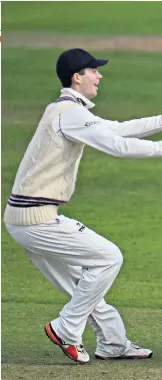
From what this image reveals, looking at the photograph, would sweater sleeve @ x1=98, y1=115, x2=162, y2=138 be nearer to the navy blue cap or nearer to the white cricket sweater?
the white cricket sweater

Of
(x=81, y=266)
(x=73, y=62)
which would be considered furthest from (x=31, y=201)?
(x=73, y=62)

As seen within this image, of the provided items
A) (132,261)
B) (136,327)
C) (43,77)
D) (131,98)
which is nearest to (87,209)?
(132,261)

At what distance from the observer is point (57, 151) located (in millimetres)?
8297

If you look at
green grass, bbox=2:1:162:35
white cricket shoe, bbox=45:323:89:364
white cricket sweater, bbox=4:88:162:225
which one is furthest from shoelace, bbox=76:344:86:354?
green grass, bbox=2:1:162:35

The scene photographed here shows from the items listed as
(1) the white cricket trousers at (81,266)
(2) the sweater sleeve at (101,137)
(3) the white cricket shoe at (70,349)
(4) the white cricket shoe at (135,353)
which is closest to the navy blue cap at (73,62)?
(2) the sweater sleeve at (101,137)

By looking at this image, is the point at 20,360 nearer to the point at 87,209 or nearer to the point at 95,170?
the point at 87,209

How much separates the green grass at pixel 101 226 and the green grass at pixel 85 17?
5.15m

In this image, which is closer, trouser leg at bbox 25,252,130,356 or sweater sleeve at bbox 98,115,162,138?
sweater sleeve at bbox 98,115,162,138

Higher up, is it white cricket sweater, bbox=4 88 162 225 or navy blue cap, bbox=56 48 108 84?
navy blue cap, bbox=56 48 108 84

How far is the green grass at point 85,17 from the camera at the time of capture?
29.9 meters

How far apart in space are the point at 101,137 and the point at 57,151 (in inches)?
12.7

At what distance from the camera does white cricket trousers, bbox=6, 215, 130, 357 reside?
8.32 metres

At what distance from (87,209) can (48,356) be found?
537cm

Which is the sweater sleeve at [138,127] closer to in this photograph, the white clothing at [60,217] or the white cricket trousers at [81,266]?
the white clothing at [60,217]
